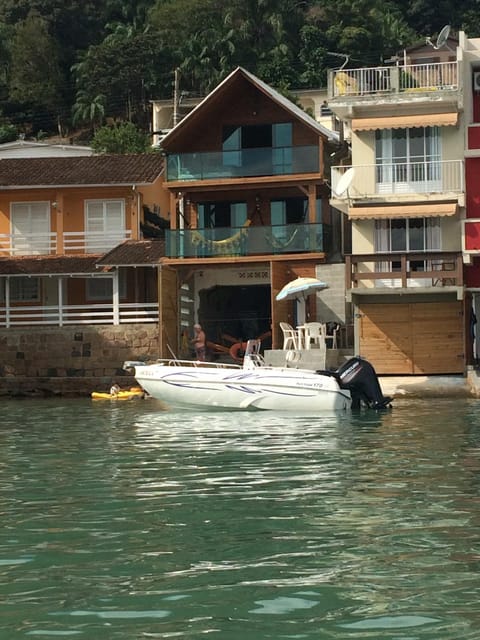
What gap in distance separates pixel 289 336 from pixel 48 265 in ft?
32.5

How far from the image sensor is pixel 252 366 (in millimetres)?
25328

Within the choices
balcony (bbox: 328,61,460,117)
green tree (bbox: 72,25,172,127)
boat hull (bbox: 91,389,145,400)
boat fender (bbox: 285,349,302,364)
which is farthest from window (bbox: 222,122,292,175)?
green tree (bbox: 72,25,172,127)

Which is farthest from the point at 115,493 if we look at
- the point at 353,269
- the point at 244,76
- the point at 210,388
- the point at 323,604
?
the point at 244,76

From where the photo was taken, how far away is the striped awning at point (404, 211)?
108ft

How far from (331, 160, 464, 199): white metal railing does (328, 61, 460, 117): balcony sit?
184 cm

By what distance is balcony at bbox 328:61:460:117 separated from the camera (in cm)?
A: 3325

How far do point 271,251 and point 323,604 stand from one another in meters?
28.4

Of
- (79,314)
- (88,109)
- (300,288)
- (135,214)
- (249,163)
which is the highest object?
(88,109)

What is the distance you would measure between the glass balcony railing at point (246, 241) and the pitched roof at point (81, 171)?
4.31 meters

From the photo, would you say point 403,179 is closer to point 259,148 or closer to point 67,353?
point 259,148

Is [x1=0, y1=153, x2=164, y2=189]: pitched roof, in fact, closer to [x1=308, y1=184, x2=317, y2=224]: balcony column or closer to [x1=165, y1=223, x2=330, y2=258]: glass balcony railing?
[x1=165, y1=223, x2=330, y2=258]: glass balcony railing

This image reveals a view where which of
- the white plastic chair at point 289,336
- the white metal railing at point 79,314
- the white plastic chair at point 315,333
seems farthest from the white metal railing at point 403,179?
the white metal railing at point 79,314

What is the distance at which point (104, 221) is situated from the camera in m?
41.6

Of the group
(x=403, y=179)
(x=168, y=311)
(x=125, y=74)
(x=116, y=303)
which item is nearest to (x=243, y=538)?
(x=403, y=179)
